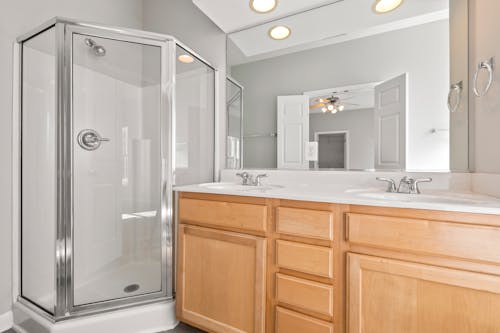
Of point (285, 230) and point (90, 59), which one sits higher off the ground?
point (90, 59)

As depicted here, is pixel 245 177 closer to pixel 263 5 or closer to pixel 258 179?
pixel 258 179

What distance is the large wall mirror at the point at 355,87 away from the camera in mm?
1346

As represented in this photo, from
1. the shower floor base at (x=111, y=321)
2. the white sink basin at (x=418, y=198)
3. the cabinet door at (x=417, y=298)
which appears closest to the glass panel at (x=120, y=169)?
the shower floor base at (x=111, y=321)

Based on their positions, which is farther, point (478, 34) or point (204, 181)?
point (204, 181)

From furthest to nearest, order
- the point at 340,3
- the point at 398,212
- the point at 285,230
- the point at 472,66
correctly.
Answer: the point at 340,3
the point at 472,66
the point at 285,230
the point at 398,212

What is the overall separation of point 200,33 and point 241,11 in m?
0.47

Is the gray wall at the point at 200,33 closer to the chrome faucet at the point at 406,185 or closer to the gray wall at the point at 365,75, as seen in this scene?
the gray wall at the point at 365,75

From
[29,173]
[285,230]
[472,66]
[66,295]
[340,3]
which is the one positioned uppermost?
[340,3]

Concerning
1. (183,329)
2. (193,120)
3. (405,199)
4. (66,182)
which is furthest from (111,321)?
(405,199)

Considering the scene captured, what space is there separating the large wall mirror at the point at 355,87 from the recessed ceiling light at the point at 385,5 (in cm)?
3

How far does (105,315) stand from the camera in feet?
4.50

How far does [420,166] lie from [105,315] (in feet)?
6.42

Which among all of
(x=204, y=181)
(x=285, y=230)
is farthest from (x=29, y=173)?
(x=285, y=230)

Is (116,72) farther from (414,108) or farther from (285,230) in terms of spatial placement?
(414,108)
